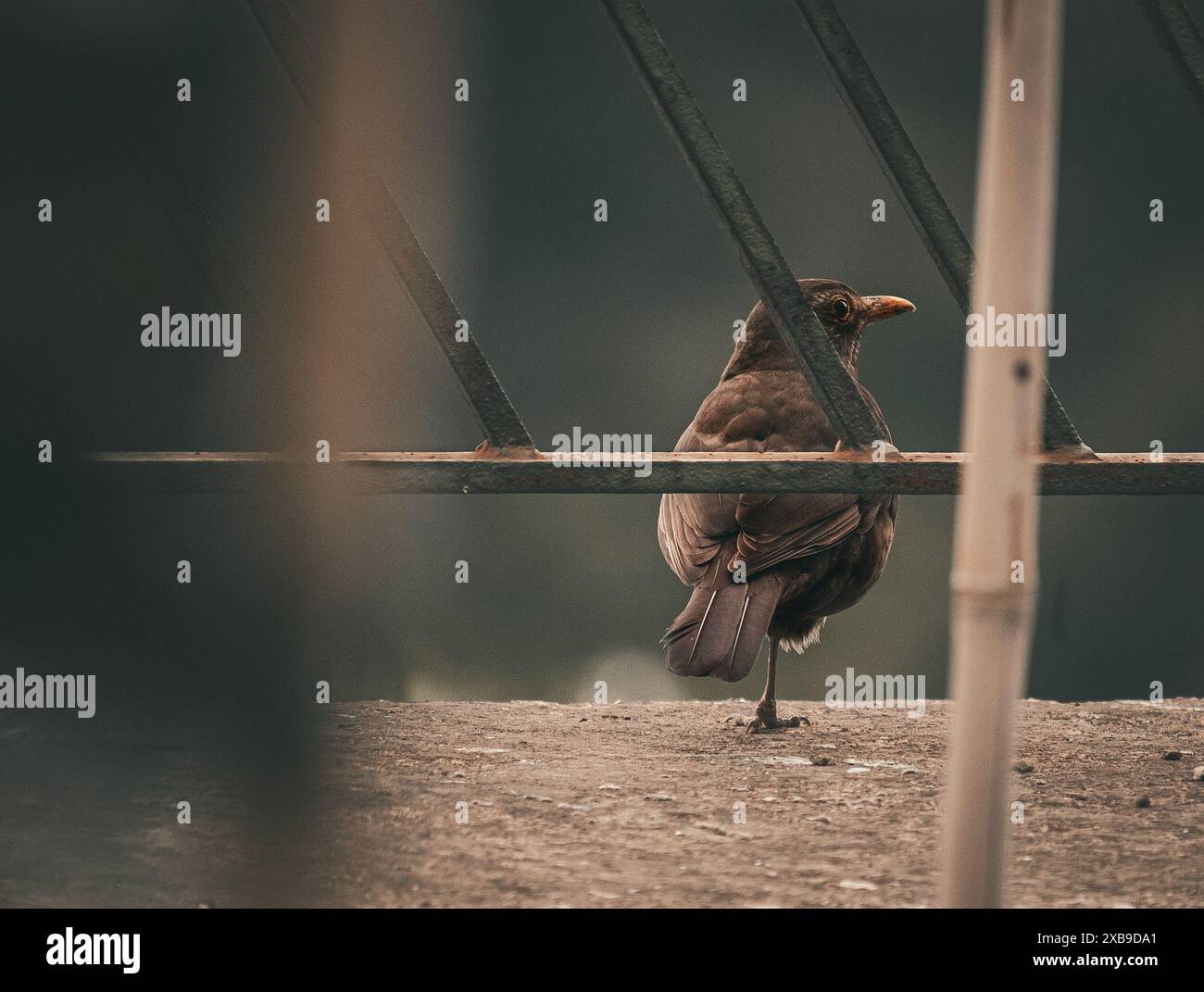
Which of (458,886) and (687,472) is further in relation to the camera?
(687,472)

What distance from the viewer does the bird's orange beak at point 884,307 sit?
5.16 m

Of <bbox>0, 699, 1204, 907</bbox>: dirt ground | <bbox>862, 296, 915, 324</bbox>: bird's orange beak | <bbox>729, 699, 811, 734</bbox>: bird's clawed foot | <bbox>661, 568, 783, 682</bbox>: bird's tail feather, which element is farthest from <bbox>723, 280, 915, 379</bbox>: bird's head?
<bbox>0, 699, 1204, 907</bbox>: dirt ground

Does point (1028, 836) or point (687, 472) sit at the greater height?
point (687, 472)

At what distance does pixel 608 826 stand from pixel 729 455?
0.89 m

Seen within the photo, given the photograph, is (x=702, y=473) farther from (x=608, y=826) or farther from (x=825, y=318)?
(x=825, y=318)

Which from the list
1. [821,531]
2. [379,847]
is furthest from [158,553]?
[821,531]

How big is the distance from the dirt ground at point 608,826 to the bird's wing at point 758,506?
0.61m

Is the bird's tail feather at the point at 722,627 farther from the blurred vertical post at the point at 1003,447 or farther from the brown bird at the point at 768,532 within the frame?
the blurred vertical post at the point at 1003,447

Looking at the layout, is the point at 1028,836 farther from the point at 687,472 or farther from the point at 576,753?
the point at 576,753

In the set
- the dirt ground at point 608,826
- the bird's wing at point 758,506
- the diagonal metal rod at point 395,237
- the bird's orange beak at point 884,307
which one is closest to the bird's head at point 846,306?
the bird's orange beak at point 884,307

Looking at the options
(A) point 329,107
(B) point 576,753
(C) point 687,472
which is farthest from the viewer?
(B) point 576,753

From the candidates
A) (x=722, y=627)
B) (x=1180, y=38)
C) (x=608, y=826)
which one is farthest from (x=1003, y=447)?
(x=722, y=627)
